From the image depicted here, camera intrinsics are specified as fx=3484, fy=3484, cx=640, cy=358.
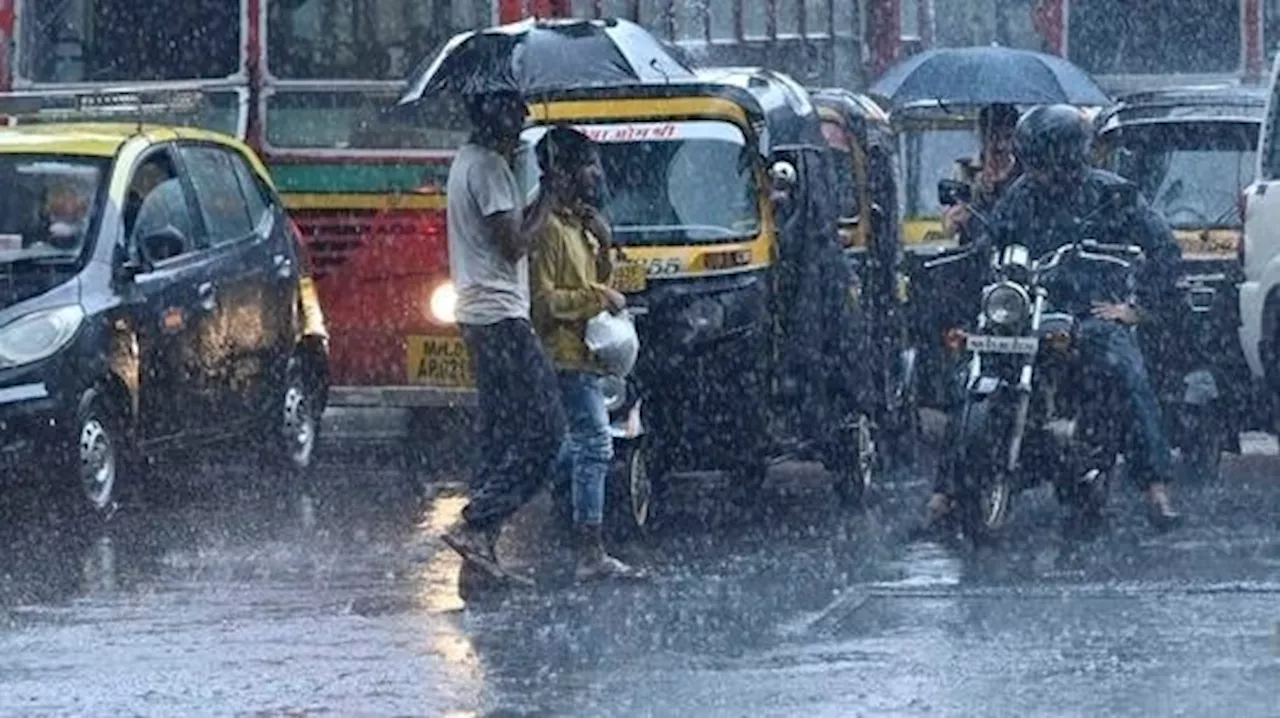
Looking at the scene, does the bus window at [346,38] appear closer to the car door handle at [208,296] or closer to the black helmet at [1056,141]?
the car door handle at [208,296]

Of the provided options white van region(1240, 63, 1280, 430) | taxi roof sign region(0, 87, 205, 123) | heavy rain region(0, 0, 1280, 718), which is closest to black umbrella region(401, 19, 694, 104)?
heavy rain region(0, 0, 1280, 718)

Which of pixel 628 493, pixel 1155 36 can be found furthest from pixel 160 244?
pixel 1155 36

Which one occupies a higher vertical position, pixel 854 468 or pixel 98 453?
pixel 98 453

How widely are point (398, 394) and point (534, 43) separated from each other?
16.2 ft

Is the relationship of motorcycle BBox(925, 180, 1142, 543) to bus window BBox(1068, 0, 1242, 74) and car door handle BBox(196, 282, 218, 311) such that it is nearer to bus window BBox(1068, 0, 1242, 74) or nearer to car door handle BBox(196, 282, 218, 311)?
car door handle BBox(196, 282, 218, 311)

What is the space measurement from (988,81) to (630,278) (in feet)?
22.3

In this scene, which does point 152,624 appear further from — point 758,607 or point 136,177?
point 136,177

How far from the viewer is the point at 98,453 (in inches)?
577

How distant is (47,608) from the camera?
11.9 metres

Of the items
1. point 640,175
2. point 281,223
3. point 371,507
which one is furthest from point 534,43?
point 281,223

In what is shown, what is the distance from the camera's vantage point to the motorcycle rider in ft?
44.9

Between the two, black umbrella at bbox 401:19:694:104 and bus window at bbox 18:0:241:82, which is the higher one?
black umbrella at bbox 401:19:694:104

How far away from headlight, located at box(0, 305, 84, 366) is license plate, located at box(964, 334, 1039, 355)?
3827mm

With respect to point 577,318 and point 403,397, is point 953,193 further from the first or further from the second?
point 403,397
